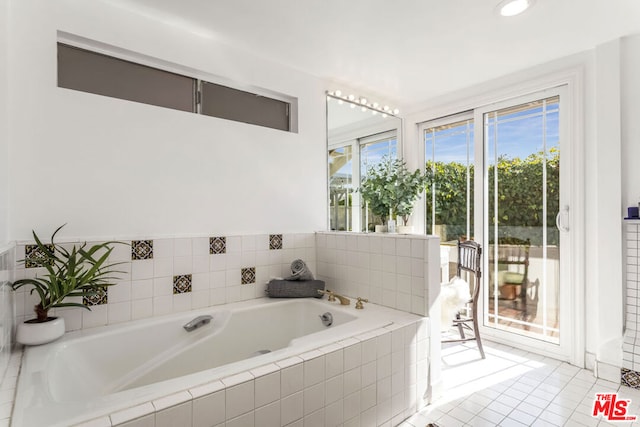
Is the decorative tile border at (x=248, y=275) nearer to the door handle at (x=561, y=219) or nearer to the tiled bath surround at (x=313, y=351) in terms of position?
the tiled bath surround at (x=313, y=351)

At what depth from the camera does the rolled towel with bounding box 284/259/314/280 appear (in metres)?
2.39

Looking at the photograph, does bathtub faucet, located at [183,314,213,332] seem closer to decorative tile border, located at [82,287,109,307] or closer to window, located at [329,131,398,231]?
decorative tile border, located at [82,287,109,307]

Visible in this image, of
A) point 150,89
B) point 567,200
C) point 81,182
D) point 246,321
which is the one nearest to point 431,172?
point 567,200

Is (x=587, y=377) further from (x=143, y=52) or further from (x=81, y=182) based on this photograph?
(x=143, y=52)

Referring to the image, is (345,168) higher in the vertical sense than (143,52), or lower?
lower

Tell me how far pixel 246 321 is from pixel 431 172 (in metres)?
2.39

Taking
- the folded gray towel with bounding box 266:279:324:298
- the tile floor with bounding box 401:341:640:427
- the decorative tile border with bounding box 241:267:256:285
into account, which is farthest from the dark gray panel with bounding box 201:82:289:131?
the tile floor with bounding box 401:341:640:427

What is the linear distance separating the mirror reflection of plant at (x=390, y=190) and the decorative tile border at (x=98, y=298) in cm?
223

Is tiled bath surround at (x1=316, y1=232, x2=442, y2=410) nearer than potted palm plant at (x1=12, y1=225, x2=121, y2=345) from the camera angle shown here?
No

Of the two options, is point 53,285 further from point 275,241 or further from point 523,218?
point 523,218

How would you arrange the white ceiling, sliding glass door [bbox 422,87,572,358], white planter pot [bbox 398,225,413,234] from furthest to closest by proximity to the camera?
white planter pot [bbox 398,225,413,234], sliding glass door [bbox 422,87,572,358], the white ceiling

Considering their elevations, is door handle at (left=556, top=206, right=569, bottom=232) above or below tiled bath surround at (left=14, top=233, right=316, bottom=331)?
above

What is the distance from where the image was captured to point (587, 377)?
2.25 m

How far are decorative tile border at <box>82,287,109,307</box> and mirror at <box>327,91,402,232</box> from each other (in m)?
1.77
